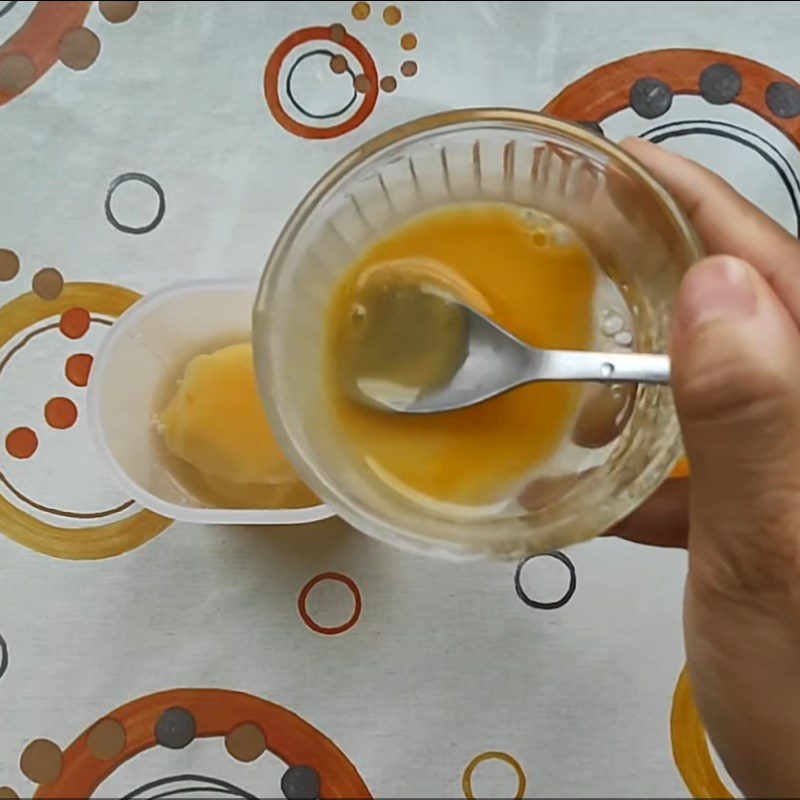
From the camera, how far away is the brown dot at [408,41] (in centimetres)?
73

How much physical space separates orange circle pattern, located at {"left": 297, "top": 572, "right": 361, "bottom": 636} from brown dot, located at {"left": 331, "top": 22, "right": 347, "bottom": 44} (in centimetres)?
33

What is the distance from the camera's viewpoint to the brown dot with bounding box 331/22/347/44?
734 millimetres

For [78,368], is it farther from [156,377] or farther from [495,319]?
[495,319]

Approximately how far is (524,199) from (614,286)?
0.06 meters

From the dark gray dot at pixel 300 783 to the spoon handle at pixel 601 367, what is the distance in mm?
278

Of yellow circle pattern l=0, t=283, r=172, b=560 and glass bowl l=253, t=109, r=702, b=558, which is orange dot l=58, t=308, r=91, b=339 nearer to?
yellow circle pattern l=0, t=283, r=172, b=560

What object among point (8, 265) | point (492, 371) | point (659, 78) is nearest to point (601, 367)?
point (492, 371)

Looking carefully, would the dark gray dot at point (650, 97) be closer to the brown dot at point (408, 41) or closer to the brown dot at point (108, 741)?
the brown dot at point (408, 41)

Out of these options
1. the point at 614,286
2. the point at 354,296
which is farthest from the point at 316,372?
the point at 614,286

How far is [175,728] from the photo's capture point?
677 mm

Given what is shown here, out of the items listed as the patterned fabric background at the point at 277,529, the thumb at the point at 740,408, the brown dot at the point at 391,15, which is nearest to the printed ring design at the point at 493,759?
Answer: the patterned fabric background at the point at 277,529

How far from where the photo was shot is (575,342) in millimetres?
592

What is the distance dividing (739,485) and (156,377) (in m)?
0.34

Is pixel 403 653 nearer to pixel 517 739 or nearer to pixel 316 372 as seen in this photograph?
pixel 517 739
